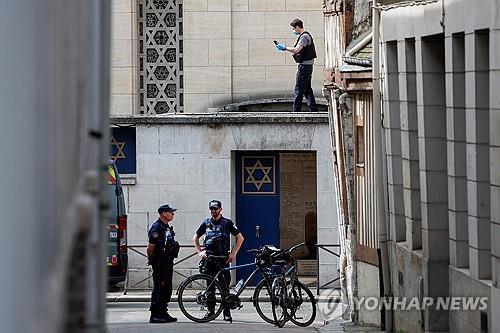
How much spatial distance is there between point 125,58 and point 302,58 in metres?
4.42

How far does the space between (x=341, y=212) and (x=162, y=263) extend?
3153mm

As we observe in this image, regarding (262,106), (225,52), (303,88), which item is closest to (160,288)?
(303,88)

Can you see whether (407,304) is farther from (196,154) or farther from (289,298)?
(196,154)

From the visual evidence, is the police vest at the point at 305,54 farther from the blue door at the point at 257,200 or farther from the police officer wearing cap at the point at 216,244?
the police officer wearing cap at the point at 216,244

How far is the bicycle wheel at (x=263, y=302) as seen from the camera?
18903mm

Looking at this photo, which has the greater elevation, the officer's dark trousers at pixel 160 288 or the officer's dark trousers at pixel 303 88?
the officer's dark trousers at pixel 303 88

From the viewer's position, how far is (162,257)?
19.0m

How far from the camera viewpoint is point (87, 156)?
9.37 feet

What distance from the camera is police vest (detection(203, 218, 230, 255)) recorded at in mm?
19531

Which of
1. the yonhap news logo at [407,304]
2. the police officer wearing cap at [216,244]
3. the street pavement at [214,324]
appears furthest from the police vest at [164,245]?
the yonhap news logo at [407,304]

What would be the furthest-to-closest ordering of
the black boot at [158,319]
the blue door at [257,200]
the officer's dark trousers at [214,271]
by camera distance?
the blue door at [257,200]
the officer's dark trousers at [214,271]
the black boot at [158,319]

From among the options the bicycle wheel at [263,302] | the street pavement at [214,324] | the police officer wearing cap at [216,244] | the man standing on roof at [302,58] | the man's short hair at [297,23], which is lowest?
the street pavement at [214,324]

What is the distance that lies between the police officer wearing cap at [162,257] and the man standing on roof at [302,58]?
8207 millimetres

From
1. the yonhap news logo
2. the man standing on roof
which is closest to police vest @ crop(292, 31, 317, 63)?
the man standing on roof
